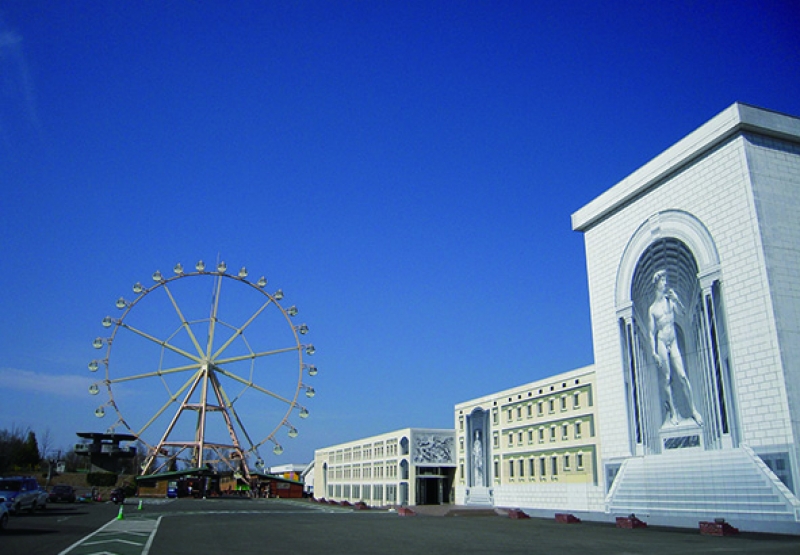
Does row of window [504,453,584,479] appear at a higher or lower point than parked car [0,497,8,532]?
higher

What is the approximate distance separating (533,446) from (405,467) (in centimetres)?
2295

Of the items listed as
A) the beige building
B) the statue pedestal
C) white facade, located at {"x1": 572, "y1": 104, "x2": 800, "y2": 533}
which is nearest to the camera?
white facade, located at {"x1": 572, "y1": 104, "x2": 800, "y2": 533}

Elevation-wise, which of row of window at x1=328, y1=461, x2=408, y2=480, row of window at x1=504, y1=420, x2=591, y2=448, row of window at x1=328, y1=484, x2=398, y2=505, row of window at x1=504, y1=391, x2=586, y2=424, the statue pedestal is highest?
row of window at x1=504, y1=391, x2=586, y2=424

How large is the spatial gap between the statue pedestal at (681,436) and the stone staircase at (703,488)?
0.31 metres

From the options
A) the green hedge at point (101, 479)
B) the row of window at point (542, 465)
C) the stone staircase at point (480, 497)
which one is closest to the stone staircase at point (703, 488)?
the row of window at point (542, 465)

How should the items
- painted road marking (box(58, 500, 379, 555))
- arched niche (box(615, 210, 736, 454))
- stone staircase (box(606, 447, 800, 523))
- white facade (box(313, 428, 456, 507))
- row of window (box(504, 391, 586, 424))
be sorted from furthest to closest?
white facade (box(313, 428, 456, 507)) → row of window (box(504, 391, 586, 424)) → arched niche (box(615, 210, 736, 454)) → stone staircase (box(606, 447, 800, 523)) → painted road marking (box(58, 500, 379, 555))

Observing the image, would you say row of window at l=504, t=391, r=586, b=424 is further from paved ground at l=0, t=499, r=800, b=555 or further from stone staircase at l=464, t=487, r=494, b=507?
paved ground at l=0, t=499, r=800, b=555

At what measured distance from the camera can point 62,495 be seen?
2045 inches

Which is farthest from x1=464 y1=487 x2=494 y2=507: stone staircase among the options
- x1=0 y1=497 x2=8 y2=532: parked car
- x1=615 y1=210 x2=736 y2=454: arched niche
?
x1=0 y1=497 x2=8 y2=532: parked car

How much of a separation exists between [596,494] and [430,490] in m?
29.4

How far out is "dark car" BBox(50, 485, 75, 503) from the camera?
171ft

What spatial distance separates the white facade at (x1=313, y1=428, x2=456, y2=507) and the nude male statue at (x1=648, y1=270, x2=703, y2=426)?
127ft

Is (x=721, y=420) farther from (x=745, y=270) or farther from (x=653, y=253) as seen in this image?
(x=653, y=253)

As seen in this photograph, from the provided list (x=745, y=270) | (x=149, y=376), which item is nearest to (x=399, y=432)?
(x=149, y=376)
